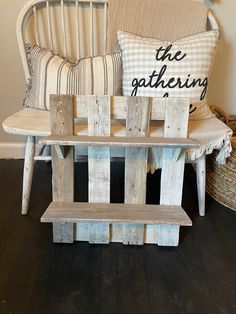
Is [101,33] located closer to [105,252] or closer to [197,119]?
[197,119]

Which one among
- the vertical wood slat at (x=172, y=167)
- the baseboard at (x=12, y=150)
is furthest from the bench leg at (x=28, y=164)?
the baseboard at (x=12, y=150)

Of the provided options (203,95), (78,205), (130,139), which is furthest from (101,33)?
(78,205)

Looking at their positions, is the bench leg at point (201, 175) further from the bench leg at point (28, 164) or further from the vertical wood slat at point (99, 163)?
the bench leg at point (28, 164)

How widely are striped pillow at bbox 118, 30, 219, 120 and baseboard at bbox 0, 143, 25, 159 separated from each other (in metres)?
0.87

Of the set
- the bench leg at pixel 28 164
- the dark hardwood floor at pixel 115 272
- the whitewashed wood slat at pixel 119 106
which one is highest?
the whitewashed wood slat at pixel 119 106

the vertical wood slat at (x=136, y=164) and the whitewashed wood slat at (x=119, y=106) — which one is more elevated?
the whitewashed wood slat at (x=119, y=106)

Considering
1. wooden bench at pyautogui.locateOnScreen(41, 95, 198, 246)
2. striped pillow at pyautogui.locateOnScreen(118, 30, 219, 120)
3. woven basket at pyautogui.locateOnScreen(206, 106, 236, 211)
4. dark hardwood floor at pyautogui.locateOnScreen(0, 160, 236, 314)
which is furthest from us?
woven basket at pyautogui.locateOnScreen(206, 106, 236, 211)

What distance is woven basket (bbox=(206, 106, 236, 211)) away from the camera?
129 centimetres

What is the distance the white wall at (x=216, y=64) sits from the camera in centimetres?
149

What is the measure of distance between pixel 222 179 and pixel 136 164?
490mm

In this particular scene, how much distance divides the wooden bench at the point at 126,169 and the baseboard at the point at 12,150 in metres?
0.78

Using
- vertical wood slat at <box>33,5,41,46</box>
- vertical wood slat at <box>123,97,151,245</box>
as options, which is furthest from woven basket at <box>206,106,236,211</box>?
vertical wood slat at <box>33,5,41,46</box>

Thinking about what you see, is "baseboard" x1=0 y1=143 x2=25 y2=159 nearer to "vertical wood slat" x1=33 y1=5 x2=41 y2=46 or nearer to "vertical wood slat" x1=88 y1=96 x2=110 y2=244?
"vertical wood slat" x1=33 y1=5 x2=41 y2=46

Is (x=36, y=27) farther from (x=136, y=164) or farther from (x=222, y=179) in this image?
(x=222, y=179)
